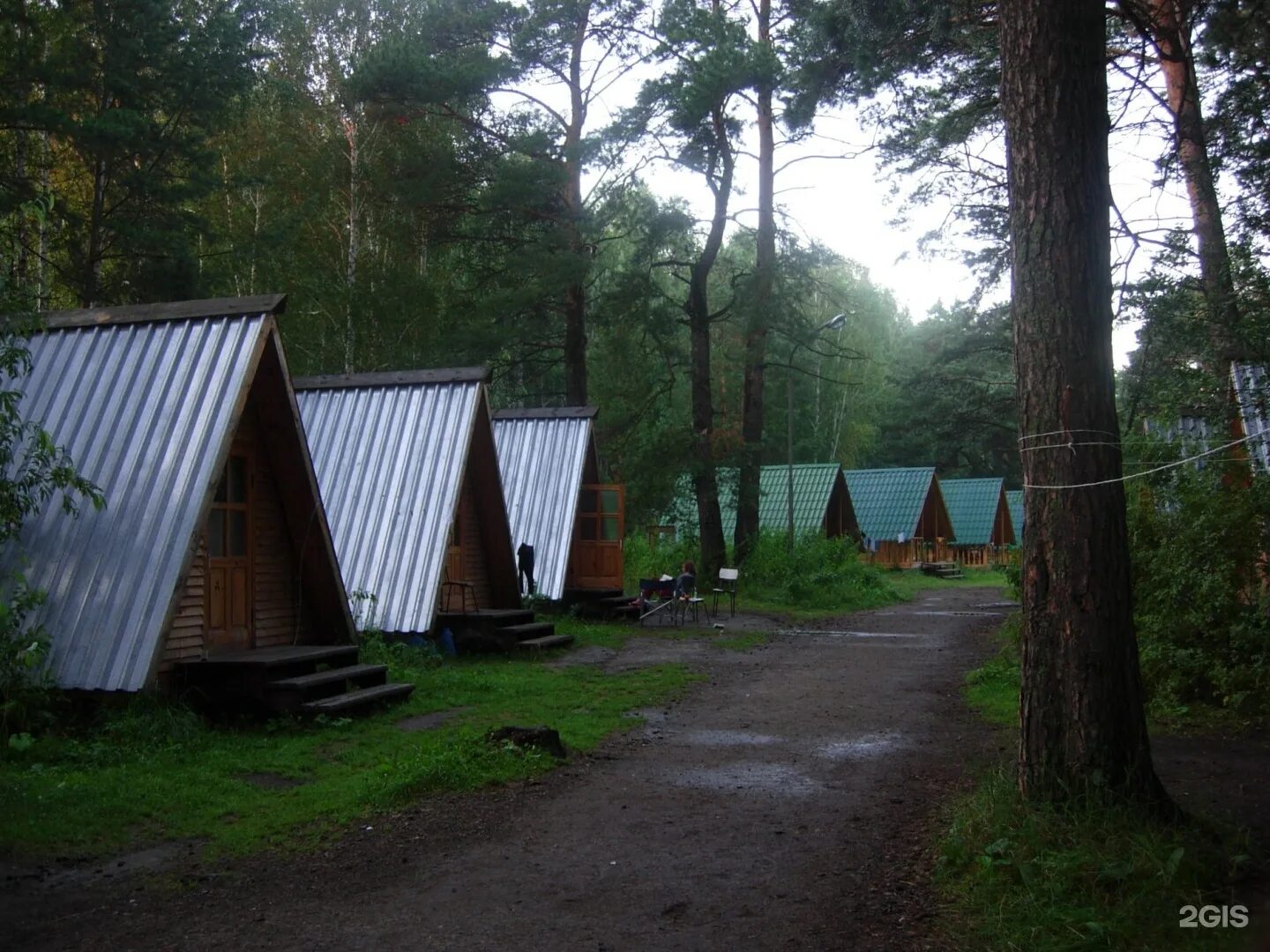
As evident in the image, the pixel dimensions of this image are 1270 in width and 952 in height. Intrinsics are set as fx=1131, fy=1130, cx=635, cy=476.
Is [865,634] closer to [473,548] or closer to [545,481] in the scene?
[545,481]

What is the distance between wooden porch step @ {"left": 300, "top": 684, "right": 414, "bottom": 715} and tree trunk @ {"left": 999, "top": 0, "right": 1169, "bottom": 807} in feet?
21.4

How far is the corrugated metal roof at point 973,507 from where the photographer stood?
50.8 m

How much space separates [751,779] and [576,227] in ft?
67.8

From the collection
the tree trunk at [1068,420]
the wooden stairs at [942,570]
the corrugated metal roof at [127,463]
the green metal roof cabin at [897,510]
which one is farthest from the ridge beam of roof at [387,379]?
the green metal roof cabin at [897,510]

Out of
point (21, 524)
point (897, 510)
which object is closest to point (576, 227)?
point (21, 524)

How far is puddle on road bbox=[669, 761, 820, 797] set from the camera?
8.27 m

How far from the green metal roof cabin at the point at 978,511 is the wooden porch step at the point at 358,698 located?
137 ft

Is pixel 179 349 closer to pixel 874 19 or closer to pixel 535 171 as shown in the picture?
pixel 874 19

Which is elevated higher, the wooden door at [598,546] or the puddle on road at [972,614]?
the wooden door at [598,546]

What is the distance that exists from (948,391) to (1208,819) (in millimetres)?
28692

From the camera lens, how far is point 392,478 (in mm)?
16203

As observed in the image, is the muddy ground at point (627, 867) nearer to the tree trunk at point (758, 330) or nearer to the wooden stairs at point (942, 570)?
the tree trunk at point (758, 330)

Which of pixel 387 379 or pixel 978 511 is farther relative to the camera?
pixel 978 511

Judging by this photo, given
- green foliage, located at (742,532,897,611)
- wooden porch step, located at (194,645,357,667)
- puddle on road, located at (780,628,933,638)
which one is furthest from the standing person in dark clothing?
green foliage, located at (742,532,897,611)
